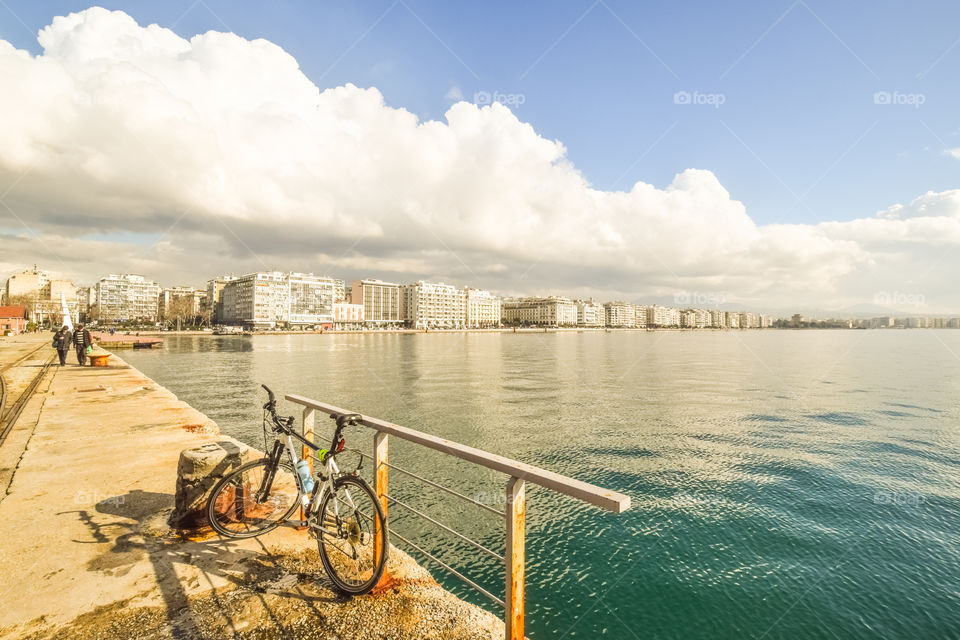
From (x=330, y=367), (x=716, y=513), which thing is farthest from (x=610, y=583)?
(x=330, y=367)

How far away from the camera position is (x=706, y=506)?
13.0 m

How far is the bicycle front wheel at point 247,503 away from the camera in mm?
5207

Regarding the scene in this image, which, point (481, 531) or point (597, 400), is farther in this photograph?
point (597, 400)

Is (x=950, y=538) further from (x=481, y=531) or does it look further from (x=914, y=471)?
(x=481, y=531)

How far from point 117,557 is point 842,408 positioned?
36476mm

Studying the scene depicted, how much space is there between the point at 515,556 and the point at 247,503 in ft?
12.6

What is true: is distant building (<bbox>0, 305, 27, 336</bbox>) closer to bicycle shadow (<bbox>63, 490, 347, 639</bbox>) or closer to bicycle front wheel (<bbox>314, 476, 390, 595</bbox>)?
bicycle shadow (<bbox>63, 490, 347, 639</bbox>)

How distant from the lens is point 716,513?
1254 cm

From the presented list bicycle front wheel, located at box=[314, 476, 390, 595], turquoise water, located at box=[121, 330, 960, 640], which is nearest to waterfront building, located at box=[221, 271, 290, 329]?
turquoise water, located at box=[121, 330, 960, 640]

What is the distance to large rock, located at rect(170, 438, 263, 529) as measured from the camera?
5184 millimetres

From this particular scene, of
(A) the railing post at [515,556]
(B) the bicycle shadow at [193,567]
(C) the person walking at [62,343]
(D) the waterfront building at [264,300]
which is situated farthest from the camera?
(D) the waterfront building at [264,300]
